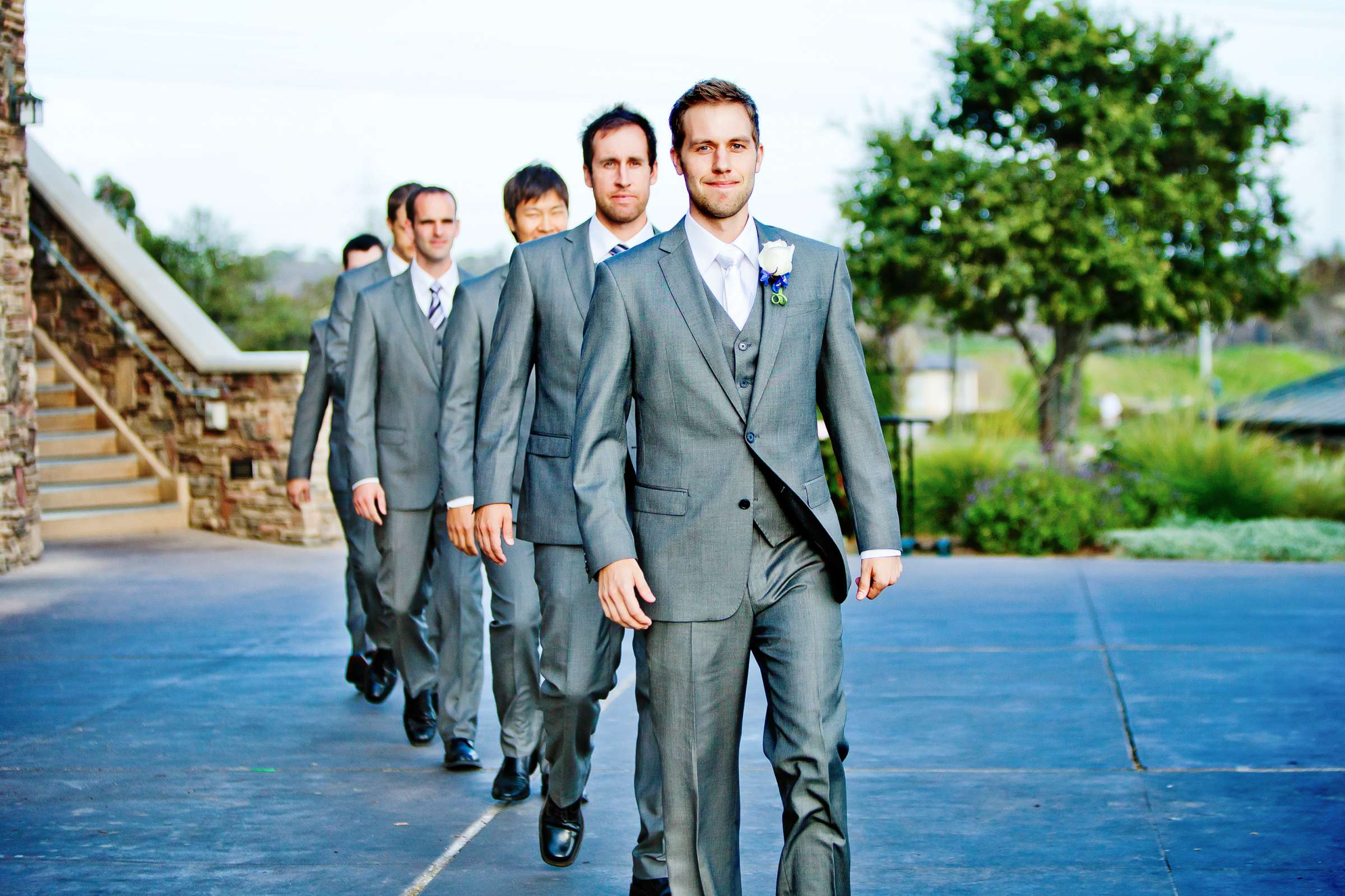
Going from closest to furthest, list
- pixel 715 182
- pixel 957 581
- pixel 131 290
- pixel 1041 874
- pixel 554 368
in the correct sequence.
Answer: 1. pixel 715 182
2. pixel 1041 874
3. pixel 554 368
4. pixel 957 581
5. pixel 131 290

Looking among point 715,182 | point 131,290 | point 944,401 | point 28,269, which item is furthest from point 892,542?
point 944,401

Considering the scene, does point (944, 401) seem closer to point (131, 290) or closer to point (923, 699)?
point (131, 290)

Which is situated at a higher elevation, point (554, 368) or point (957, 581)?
point (554, 368)

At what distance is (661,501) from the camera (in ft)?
11.3

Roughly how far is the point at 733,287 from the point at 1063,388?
51.0 ft

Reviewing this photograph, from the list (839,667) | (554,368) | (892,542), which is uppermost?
(554,368)

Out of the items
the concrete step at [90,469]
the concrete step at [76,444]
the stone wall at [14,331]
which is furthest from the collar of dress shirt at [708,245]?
the concrete step at [76,444]

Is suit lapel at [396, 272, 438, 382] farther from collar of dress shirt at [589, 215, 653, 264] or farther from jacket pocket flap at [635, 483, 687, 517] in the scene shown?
jacket pocket flap at [635, 483, 687, 517]

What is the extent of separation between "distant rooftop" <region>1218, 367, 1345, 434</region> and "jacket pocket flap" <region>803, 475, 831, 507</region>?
12.8 metres

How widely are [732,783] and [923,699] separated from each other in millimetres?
3429

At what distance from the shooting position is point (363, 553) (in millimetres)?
6840

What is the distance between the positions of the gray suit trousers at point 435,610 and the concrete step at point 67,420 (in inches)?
347

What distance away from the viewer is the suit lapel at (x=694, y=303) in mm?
3377

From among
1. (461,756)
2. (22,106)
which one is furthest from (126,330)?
(461,756)
